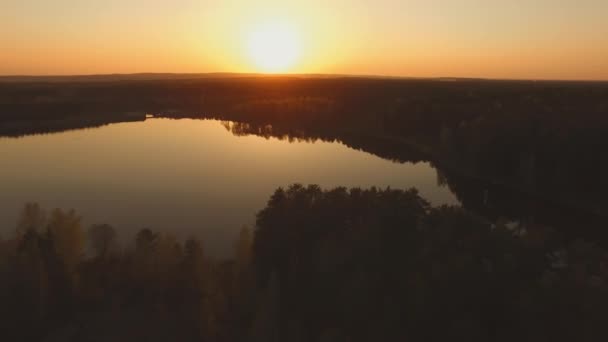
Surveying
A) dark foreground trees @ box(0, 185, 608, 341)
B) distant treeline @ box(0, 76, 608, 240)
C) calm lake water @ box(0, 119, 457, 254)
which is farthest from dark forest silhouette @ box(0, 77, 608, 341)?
distant treeline @ box(0, 76, 608, 240)

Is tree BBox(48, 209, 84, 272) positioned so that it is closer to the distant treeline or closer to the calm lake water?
the calm lake water

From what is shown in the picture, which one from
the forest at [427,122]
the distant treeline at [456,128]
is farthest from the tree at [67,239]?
the forest at [427,122]

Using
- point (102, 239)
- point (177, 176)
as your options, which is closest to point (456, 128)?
point (177, 176)

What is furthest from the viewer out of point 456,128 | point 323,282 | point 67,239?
point 456,128

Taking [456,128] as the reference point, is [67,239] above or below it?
below

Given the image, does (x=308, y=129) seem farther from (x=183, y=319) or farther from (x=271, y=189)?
(x=183, y=319)

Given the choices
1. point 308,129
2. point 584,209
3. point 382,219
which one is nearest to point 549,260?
point 382,219

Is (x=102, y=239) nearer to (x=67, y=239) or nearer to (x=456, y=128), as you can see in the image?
(x=67, y=239)
